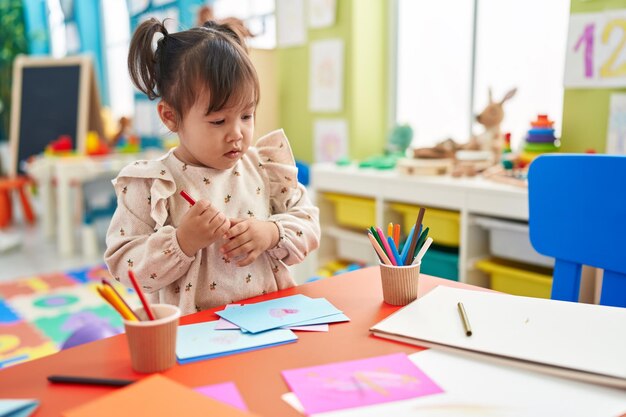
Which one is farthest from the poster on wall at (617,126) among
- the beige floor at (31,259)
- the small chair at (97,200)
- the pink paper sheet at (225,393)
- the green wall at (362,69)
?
the small chair at (97,200)

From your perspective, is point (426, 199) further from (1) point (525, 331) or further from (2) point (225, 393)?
(2) point (225, 393)

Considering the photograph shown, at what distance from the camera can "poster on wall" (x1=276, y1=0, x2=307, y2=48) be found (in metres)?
2.93

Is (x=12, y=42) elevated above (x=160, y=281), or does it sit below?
above

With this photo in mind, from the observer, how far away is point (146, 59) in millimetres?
911

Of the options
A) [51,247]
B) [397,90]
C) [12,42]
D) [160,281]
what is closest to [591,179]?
[160,281]

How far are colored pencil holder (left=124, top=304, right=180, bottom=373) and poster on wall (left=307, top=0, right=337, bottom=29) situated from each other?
2350 millimetres

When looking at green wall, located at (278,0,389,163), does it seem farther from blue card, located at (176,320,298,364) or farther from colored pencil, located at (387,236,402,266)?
blue card, located at (176,320,298,364)

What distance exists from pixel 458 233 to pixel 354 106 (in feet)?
3.21

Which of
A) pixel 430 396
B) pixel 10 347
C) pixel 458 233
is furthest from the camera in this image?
pixel 10 347

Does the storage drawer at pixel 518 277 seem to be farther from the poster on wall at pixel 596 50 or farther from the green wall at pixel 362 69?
the green wall at pixel 362 69

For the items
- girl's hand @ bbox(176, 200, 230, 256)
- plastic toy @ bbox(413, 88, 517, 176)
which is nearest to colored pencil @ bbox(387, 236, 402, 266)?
girl's hand @ bbox(176, 200, 230, 256)

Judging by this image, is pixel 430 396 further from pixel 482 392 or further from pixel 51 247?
pixel 51 247

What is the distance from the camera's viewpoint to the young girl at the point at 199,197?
85 centimetres

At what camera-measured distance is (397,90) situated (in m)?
2.82
